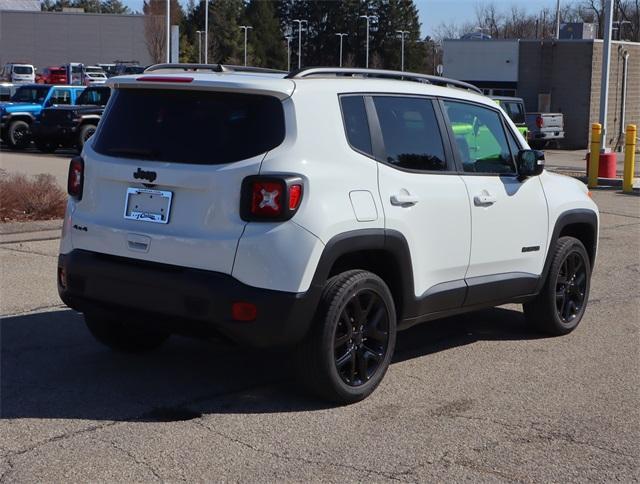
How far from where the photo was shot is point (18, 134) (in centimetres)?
2712

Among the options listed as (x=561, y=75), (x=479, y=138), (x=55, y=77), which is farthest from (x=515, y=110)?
(x=55, y=77)

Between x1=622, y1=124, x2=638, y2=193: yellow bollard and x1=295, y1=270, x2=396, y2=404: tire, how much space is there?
1426 cm

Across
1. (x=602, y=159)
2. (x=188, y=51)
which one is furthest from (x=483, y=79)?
(x=188, y=51)

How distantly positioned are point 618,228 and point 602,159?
7.24 m

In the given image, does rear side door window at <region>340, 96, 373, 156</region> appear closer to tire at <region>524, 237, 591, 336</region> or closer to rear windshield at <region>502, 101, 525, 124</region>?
tire at <region>524, 237, 591, 336</region>

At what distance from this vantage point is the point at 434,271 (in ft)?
20.1

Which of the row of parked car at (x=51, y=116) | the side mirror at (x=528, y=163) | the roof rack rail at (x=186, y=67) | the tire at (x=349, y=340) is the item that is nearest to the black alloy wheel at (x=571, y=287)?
the side mirror at (x=528, y=163)

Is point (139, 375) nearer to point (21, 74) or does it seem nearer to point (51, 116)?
point (51, 116)

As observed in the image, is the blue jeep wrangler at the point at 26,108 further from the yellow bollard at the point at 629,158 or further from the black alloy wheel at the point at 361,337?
the black alloy wheel at the point at 361,337

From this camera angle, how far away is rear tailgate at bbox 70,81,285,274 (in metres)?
5.20

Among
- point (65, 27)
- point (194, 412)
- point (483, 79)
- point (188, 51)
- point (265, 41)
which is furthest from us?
point (265, 41)

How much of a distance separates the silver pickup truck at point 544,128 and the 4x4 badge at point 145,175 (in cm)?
2809

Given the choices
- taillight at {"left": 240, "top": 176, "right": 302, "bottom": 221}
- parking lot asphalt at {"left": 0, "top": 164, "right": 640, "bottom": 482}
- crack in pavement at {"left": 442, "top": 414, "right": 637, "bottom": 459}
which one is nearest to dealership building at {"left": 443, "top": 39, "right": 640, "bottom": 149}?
parking lot asphalt at {"left": 0, "top": 164, "right": 640, "bottom": 482}

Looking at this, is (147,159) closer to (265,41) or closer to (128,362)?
(128,362)
